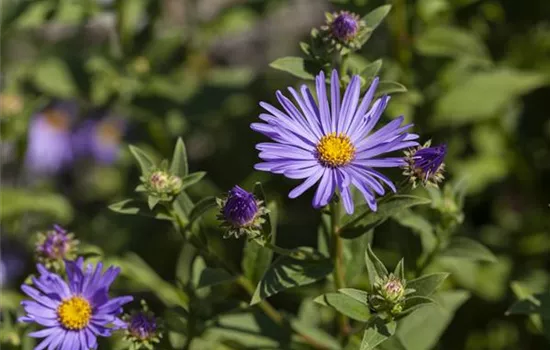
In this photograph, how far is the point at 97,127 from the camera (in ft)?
15.9

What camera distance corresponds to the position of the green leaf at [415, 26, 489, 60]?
3158mm

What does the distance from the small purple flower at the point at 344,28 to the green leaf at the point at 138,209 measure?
68 centimetres

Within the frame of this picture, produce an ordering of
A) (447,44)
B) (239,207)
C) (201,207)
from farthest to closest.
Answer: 1. (447,44)
2. (201,207)
3. (239,207)

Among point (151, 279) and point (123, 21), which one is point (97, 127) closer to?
point (123, 21)

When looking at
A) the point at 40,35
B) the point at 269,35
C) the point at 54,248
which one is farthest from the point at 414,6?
the point at 40,35

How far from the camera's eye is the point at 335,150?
2.10m

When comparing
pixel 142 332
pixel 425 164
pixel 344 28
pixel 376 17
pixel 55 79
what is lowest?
pixel 142 332

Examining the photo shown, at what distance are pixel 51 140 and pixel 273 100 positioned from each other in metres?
1.58

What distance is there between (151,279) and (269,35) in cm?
272

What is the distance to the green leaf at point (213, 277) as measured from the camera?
2.22m

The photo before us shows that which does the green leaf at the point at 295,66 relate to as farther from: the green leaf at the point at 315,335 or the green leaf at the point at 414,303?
the green leaf at the point at 315,335

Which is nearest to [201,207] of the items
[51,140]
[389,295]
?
[389,295]

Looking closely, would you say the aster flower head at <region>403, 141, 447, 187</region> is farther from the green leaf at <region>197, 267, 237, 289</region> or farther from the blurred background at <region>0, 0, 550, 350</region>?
the blurred background at <region>0, 0, 550, 350</region>

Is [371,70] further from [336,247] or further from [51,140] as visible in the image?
[51,140]
